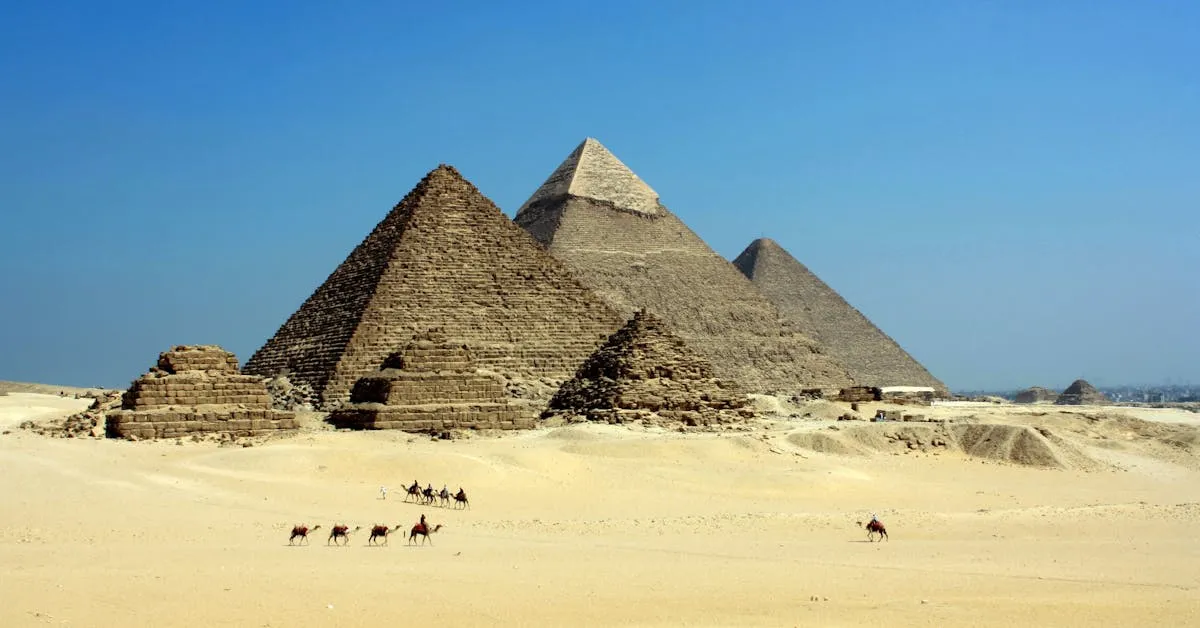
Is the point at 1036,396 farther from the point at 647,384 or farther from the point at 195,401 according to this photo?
the point at 195,401

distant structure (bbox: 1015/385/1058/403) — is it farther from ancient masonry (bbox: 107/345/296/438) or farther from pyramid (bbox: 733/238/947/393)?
ancient masonry (bbox: 107/345/296/438)

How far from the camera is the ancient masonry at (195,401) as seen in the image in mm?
21203

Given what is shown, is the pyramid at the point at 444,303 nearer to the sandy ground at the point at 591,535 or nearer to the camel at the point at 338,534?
the sandy ground at the point at 591,535

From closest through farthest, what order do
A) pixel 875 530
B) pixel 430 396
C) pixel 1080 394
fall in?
pixel 875 530, pixel 430 396, pixel 1080 394

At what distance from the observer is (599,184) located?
194 feet

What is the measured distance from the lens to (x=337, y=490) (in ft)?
54.7

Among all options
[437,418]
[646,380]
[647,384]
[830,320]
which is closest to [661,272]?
[830,320]

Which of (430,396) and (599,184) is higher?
(599,184)

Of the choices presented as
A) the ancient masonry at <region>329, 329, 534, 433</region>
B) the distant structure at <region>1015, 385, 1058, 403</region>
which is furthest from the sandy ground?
the distant structure at <region>1015, 385, 1058, 403</region>

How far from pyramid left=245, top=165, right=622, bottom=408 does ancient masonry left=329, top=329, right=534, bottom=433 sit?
15.6 feet

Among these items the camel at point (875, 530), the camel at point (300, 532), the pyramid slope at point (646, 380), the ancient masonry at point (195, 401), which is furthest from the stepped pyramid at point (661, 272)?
the camel at point (300, 532)

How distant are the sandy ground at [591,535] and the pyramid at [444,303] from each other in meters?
8.23

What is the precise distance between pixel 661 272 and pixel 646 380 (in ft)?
97.6

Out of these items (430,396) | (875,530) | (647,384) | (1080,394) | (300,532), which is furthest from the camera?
(1080,394)
